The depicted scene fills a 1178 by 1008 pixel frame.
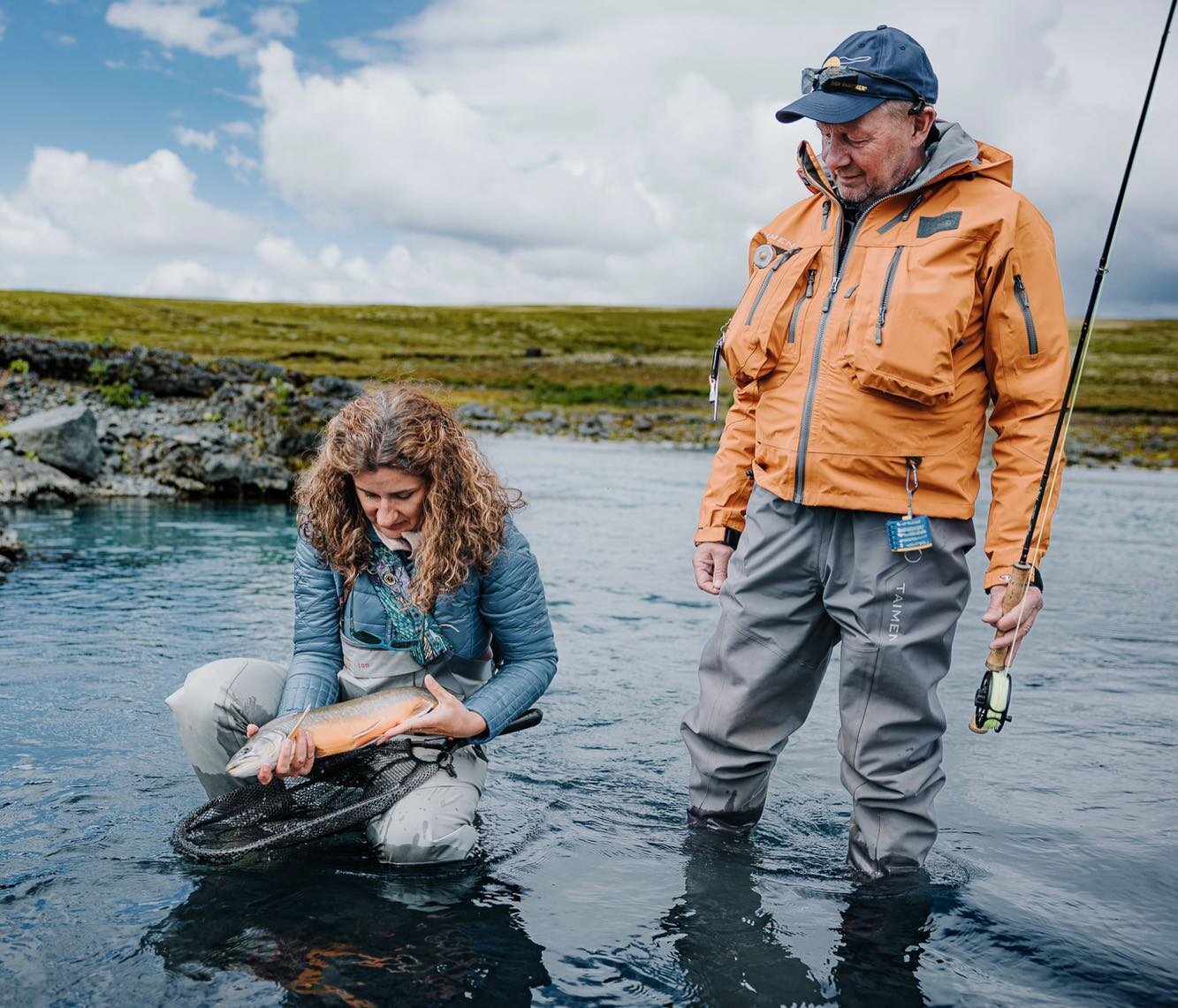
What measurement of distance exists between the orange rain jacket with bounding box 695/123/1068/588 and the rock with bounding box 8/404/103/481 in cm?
1279

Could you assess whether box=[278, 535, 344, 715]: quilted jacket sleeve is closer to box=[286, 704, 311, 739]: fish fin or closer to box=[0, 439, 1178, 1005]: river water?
box=[286, 704, 311, 739]: fish fin


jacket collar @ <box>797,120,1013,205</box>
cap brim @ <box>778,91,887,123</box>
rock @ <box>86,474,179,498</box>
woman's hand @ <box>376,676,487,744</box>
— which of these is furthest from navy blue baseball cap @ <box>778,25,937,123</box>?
rock @ <box>86,474,179,498</box>

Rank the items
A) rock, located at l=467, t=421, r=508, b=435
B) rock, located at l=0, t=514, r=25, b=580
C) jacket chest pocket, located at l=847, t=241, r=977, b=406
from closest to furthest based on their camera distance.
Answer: jacket chest pocket, located at l=847, t=241, r=977, b=406 → rock, located at l=0, t=514, r=25, b=580 → rock, located at l=467, t=421, r=508, b=435

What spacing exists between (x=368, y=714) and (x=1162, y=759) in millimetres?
4292

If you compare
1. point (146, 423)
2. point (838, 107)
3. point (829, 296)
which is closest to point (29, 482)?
point (146, 423)

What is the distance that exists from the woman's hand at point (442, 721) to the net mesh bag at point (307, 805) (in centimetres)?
23

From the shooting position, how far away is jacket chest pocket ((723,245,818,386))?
3.78 metres

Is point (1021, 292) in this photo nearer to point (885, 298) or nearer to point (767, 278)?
point (885, 298)

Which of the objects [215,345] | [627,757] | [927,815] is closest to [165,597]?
[627,757]

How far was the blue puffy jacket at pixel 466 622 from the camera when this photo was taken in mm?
4125

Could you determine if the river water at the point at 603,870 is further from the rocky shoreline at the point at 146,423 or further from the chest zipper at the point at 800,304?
the rocky shoreline at the point at 146,423

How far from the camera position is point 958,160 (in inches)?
136

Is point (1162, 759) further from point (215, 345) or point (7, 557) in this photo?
point (215, 345)

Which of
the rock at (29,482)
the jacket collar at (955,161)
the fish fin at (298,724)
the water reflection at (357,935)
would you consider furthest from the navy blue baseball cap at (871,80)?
the rock at (29,482)
